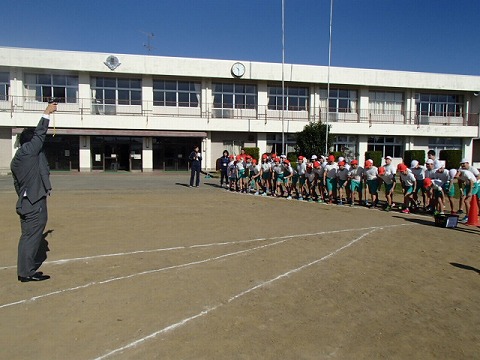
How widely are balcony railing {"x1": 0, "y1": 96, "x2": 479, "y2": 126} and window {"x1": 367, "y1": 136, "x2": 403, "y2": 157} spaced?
5.18 ft

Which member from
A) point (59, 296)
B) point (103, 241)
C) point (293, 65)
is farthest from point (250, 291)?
point (293, 65)

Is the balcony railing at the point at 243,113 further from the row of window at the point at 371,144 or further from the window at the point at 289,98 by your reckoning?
the row of window at the point at 371,144

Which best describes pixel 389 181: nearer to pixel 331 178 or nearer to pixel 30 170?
pixel 331 178

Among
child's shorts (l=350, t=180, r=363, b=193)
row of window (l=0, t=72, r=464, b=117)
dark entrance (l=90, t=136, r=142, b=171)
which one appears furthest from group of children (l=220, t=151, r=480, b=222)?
row of window (l=0, t=72, r=464, b=117)

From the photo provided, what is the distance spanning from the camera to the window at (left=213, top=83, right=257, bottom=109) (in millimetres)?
36031

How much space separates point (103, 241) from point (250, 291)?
3875 millimetres

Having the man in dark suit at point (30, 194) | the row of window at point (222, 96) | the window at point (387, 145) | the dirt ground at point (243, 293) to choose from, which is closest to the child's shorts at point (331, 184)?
the dirt ground at point (243, 293)

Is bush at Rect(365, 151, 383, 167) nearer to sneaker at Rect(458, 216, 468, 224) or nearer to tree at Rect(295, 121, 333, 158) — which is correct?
tree at Rect(295, 121, 333, 158)

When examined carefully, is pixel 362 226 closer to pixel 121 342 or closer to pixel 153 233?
pixel 153 233

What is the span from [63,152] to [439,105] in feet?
119

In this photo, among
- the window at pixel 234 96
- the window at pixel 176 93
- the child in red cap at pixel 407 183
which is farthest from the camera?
the window at pixel 234 96

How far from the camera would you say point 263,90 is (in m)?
36.4

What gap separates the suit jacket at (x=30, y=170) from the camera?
5.32 m

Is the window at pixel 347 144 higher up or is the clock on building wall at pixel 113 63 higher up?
the clock on building wall at pixel 113 63
